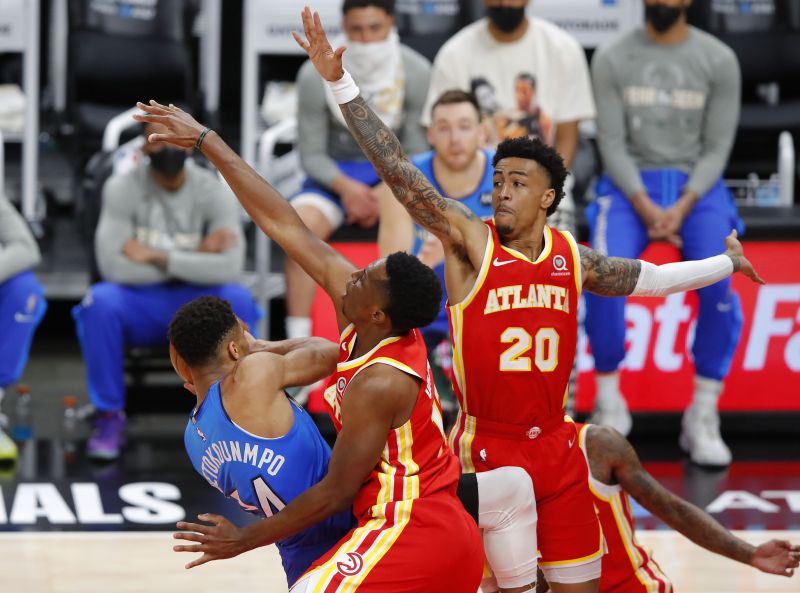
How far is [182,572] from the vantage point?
516cm

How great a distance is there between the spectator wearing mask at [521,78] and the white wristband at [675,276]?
2534 mm

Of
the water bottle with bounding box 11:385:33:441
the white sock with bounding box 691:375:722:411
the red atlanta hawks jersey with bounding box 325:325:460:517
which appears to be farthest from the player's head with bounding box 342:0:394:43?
the red atlanta hawks jersey with bounding box 325:325:460:517

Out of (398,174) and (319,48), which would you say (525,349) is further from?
(319,48)

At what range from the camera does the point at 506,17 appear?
6.83 m

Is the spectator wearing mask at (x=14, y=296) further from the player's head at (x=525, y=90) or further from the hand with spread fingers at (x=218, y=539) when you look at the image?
the hand with spread fingers at (x=218, y=539)

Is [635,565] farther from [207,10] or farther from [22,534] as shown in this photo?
[207,10]

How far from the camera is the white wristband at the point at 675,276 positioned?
4.27 metres

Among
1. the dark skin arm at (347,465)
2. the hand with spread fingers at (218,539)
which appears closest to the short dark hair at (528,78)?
the dark skin arm at (347,465)

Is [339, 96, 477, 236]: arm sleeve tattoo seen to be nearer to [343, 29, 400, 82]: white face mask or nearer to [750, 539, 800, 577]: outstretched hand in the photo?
[750, 539, 800, 577]: outstretched hand

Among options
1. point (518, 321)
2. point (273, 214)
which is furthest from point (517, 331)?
point (273, 214)

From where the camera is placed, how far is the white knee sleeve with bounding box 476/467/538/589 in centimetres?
399

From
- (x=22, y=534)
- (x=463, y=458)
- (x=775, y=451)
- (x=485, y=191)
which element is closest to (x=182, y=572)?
(x=22, y=534)

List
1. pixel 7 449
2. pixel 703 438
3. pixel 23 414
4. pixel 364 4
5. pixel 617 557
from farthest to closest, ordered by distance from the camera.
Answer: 1. pixel 23 414
2. pixel 364 4
3. pixel 703 438
4. pixel 7 449
5. pixel 617 557

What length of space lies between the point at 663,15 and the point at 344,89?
10.2ft
